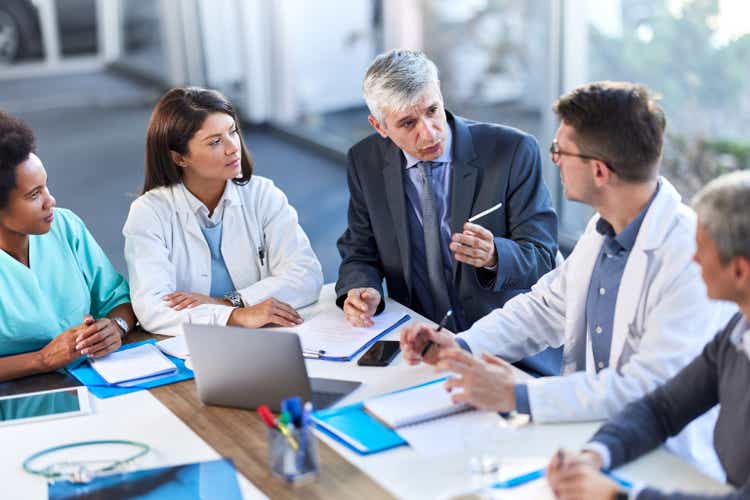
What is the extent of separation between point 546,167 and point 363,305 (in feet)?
9.08

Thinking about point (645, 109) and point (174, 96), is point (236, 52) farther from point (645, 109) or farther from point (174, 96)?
point (645, 109)

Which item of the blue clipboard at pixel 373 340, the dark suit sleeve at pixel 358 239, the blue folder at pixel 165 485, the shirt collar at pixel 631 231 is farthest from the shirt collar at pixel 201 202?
the shirt collar at pixel 631 231

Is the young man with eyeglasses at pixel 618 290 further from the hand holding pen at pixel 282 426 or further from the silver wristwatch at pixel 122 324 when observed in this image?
the silver wristwatch at pixel 122 324

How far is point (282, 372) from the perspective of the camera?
2.32 meters

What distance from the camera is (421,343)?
2.55m

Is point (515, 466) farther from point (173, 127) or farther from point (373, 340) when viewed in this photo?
point (173, 127)

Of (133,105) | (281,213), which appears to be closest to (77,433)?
(281,213)

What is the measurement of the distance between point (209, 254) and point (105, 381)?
0.68 metres

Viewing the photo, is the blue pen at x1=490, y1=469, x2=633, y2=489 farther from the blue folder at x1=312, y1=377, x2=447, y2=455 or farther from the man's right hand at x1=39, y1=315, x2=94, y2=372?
the man's right hand at x1=39, y1=315, x2=94, y2=372

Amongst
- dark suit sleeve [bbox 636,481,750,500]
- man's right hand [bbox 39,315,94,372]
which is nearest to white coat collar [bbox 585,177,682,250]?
dark suit sleeve [bbox 636,481,750,500]

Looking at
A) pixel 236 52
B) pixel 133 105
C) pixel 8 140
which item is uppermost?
pixel 8 140

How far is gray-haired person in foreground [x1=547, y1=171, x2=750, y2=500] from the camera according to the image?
1.86m

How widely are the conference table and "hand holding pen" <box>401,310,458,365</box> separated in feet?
0.13

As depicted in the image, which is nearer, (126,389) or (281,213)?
(126,389)
